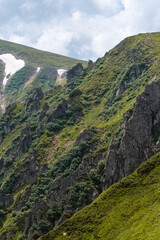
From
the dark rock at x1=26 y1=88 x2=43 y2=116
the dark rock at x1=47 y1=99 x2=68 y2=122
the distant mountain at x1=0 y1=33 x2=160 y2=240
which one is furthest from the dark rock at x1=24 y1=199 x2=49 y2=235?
the dark rock at x1=26 y1=88 x2=43 y2=116

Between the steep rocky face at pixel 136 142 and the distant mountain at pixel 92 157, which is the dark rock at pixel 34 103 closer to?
the distant mountain at pixel 92 157

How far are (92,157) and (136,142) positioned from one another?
844 inches

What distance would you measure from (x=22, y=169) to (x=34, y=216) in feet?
158

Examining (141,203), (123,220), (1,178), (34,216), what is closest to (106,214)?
(123,220)

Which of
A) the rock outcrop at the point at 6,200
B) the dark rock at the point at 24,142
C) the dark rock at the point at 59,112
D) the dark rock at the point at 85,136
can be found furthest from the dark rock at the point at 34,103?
the rock outcrop at the point at 6,200

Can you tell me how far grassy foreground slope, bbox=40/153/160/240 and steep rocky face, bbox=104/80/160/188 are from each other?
13.4 m

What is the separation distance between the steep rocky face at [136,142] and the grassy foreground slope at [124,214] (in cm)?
1344

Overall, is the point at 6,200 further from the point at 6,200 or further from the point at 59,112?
the point at 59,112

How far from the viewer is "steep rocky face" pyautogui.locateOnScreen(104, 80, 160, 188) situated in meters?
63.6

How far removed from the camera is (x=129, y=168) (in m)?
62.8

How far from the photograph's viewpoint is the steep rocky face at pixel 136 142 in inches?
2503

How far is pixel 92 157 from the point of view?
83.3 meters

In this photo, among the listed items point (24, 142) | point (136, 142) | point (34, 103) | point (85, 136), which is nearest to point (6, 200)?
point (24, 142)

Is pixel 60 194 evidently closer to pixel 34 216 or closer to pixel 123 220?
pixel 34 216
